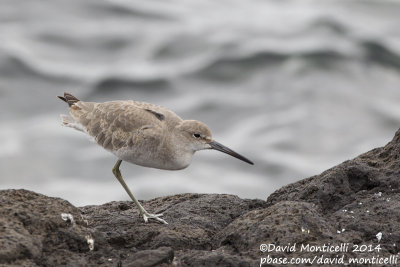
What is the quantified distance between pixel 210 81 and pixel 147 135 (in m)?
12.3

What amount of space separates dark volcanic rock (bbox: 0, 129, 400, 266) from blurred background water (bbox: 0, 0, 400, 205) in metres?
8.79

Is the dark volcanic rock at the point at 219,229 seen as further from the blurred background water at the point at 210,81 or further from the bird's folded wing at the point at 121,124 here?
the blurred background water at the point at 210,81

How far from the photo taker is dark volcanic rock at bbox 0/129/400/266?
16.5 feet

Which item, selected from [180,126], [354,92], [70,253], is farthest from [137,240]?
[354,92]

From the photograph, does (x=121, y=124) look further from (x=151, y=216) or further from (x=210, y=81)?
(x=210, y=81)

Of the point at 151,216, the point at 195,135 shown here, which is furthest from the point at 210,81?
the point at 151,216

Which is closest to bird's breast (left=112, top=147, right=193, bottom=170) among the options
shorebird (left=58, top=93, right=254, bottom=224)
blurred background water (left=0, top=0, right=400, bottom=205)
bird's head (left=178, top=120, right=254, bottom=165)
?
shorebird (left=58, top=93, right=254, bottom=224)

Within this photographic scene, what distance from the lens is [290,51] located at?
2000cm

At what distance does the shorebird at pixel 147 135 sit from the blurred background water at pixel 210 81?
7457 mm

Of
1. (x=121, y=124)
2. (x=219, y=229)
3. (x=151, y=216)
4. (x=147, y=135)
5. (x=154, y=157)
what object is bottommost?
(x=219, y=229)

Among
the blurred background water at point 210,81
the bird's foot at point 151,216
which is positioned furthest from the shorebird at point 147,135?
the blurred background water at point 210,81

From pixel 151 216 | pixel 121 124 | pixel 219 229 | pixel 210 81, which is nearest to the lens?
pixel 219 229

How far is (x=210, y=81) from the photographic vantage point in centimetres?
1894

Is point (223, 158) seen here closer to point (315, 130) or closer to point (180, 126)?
point (315, 130)
